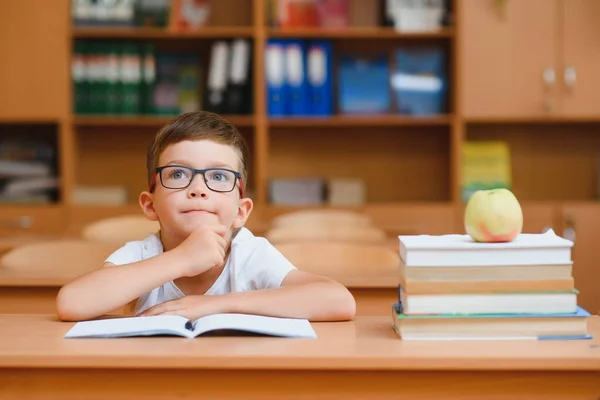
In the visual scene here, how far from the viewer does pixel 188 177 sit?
5.53ft

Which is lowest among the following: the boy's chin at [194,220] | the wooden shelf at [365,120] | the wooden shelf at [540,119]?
the boy's chin at [194,220]

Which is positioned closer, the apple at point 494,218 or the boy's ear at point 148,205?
the apple at point 494,218

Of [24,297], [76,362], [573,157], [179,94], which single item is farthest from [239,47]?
[76,362]

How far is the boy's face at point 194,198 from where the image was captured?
1658 mm

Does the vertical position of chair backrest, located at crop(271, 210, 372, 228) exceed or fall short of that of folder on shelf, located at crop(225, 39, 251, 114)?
it falls short

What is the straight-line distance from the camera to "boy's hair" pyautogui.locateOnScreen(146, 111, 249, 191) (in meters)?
1.75

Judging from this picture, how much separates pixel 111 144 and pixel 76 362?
384 centimetres

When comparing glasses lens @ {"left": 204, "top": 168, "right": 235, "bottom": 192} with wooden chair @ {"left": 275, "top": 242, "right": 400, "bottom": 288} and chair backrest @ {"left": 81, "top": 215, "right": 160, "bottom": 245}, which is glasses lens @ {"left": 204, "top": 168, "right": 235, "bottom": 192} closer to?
wooden chair @ {"left": 275, "top": 242, "right": 400, "bottom": 288}

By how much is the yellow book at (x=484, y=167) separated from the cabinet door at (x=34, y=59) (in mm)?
2172

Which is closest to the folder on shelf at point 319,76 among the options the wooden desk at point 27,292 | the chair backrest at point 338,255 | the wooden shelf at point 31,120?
the wooden shelf at point 31,120

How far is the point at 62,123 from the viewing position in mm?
4602

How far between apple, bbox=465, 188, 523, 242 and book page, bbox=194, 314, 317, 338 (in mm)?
314

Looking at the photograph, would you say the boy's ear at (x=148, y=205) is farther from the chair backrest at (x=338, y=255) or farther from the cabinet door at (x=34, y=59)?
the cabinet door at (x=34, y=59)

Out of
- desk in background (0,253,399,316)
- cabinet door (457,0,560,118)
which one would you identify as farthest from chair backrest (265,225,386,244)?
cabinet door (457,0,560,118)
